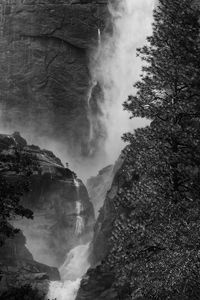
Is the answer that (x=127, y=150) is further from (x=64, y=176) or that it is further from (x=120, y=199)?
(x=64, y=176)

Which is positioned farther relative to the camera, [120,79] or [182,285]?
[120,79]

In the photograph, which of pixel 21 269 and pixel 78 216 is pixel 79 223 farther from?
pixel 21 269

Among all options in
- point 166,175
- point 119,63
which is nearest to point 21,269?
point 166,175

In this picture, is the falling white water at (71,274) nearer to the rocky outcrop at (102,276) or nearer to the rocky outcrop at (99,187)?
the rocky outcrop at (102,276)

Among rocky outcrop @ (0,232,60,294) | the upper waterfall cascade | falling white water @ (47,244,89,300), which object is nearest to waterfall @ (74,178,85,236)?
falling white water @ (47,244,89,300)

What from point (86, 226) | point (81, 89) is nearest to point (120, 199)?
point (86, 226)


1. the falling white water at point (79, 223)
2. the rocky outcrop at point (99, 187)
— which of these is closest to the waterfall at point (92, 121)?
the rocky outcrop at point (99, 187)
